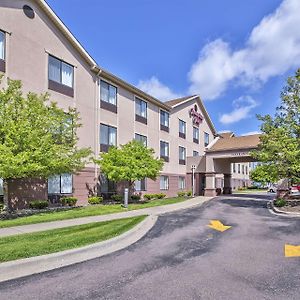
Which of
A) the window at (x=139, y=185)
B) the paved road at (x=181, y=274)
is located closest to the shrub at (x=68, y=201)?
the window at (x=139, y=185)

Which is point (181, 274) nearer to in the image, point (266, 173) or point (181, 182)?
point (266, 173)

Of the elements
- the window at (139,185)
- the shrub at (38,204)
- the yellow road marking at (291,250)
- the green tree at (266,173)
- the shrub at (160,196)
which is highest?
the green tree at (266,173)

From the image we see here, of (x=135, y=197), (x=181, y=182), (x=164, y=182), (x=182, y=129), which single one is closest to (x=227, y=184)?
(x=181, y=182)

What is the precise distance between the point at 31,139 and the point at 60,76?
8.61m

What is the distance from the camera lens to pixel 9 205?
1611 cm

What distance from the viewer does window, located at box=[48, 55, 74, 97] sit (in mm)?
19367

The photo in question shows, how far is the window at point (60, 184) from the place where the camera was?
744 inches

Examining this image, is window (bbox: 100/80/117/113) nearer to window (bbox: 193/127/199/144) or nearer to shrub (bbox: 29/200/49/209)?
shrub (bbox: 29/200/49/209)

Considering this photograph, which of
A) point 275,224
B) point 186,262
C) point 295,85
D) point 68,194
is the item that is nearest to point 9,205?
point 68,194

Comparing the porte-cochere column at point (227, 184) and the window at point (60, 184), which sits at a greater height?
the window at point (60, 184)

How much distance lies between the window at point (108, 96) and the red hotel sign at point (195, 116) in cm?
1501

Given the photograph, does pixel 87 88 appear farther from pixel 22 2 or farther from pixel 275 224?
pixel 275 224

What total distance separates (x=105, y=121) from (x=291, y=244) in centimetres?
1736

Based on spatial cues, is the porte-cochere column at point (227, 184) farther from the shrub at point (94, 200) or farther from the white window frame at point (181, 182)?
the shrub at point (94, 200)
